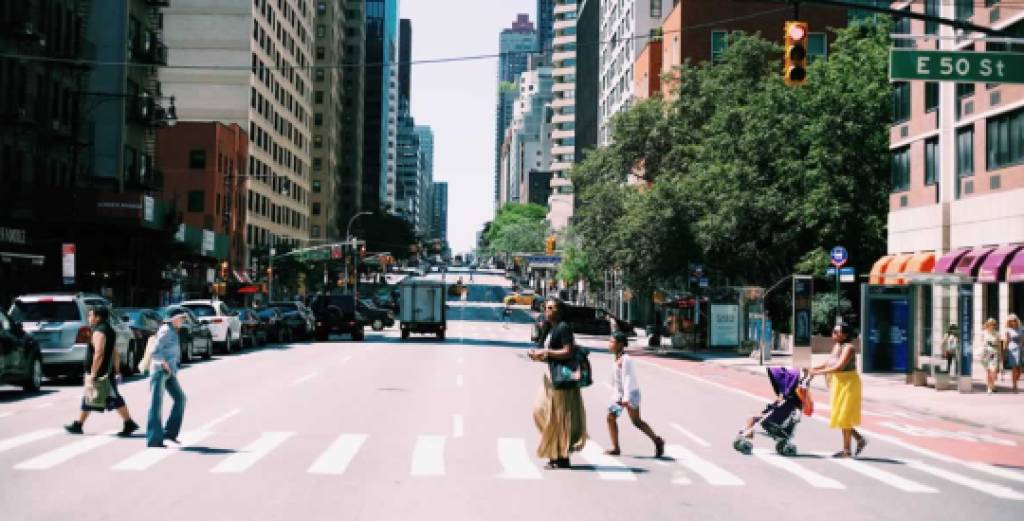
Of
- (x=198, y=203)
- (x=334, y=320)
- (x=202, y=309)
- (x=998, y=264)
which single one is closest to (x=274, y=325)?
(x=334, y=320)

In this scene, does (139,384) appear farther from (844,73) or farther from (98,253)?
(844,73)

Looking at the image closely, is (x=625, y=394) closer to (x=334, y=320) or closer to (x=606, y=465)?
(x=606, y=465)

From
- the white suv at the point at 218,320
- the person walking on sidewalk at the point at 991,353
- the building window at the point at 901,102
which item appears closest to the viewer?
the person walking on sidewalk at the point at 991,353

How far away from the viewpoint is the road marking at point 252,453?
12359 millimetres

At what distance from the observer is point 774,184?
50.0m

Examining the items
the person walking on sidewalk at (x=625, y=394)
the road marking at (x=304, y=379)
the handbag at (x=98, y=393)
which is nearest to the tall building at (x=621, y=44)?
the road marking at (x=304, y=379)

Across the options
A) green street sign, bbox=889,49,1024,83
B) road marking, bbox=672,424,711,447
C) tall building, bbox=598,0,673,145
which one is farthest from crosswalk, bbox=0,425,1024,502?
tall building, bbox=598,0,673,145

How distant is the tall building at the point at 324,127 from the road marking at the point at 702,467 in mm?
121211

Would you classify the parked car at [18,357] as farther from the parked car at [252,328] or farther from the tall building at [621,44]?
the tall building at [621,44]

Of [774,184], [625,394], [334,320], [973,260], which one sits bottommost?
[334,320]

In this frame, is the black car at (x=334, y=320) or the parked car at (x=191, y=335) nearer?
the parked car at (x=191, y=335)

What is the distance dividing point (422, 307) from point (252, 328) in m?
11.2

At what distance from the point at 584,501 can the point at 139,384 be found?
54.5 ft

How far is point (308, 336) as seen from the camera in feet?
171
